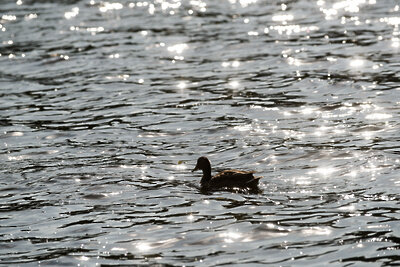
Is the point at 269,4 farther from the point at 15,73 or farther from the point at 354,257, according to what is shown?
the point at 354,257

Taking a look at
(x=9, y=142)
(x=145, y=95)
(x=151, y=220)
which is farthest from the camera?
(x=145, y=95)

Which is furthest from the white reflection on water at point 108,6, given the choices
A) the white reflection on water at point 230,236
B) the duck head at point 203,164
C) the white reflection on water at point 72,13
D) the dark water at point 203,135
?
the white reflection on water at point 230,236

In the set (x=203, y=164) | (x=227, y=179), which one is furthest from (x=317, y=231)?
(x=203, y=164)

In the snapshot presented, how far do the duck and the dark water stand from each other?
163 mm

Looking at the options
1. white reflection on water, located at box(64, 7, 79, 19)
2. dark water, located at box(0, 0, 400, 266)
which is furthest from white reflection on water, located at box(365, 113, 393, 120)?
white reflection on water, located at box(64, 7, 79, 19)

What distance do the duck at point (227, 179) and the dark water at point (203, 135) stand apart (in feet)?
0.54

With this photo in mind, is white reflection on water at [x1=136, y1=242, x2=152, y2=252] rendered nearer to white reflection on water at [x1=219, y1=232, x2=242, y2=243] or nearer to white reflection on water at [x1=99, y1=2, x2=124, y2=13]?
white reflection on water at [x1=219, y1=232, x2=242, y2=243]

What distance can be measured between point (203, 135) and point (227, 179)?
3.99 metres

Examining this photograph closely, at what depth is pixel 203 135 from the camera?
1906cm

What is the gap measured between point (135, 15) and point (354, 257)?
2437 centimetres

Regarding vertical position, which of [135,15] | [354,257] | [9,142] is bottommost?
[354,257]

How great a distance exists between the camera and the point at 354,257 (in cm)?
1184

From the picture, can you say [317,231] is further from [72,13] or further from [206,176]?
[72,13]

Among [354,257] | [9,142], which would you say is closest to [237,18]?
[9,142]
